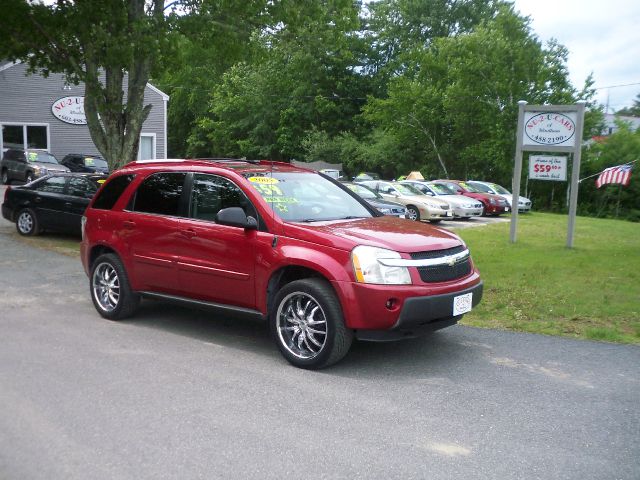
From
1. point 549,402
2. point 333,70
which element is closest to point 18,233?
point 549,402

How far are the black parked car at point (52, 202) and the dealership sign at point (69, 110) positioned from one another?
2115 centimetres

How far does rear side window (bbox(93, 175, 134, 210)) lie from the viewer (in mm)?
7531

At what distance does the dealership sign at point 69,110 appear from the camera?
1340 inches

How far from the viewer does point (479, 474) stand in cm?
374

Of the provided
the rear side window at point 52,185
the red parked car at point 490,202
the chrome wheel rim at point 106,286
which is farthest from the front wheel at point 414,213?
the chrome wheel rim at point 106,286

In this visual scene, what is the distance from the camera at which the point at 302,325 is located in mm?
5684

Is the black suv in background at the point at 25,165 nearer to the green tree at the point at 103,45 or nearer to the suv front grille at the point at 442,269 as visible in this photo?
the green tree at the point at 103,45

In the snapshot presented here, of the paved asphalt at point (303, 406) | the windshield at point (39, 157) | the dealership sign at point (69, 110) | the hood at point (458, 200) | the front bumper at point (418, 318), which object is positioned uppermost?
the dealership sign at point (69, 110)

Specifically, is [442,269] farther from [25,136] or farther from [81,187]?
[25,136]

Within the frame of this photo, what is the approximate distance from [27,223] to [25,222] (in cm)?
6

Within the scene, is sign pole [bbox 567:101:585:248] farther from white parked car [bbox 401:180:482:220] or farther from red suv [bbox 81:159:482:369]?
white parked car [bbox 401:180:482:220]

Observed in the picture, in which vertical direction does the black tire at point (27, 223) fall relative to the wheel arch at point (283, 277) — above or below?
below

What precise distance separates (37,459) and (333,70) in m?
51.9

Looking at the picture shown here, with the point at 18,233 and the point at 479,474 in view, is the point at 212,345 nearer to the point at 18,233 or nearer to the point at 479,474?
the point at 479,474
